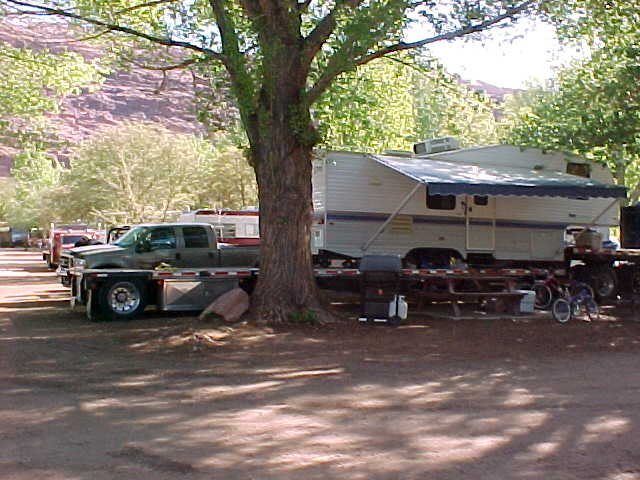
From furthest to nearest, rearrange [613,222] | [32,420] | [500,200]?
1. [613,222]
2. [500,200]
3. [32,420]

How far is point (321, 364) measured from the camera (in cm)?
1064

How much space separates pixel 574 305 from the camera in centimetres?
1545

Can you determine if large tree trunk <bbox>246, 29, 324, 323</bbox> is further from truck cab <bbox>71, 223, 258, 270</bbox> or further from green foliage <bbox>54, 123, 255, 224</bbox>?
green foliage <bbox>54, 123, 255, 224</bbox>

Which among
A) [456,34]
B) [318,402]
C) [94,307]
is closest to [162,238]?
[94,307]

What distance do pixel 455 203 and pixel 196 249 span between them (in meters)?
5.59

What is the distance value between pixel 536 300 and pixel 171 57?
8791 millimetres

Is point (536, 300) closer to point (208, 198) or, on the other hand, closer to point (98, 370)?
point (98, 370)

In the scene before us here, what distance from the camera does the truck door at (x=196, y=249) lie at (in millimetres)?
17203

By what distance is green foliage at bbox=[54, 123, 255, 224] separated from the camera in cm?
4294

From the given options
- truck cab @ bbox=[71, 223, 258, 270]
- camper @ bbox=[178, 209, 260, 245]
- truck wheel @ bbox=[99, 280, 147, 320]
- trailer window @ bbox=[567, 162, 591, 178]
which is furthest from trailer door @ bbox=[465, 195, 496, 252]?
camper @ bbox=[178, 209, 260, 245]

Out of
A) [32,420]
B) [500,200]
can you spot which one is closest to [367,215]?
[500,200]

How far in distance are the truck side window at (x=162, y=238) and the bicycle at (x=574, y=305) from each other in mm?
7576

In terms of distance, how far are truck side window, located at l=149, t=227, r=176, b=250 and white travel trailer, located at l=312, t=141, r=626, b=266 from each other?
2885 millimetres

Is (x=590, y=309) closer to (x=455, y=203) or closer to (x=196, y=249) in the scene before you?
(x=455, y=203)
